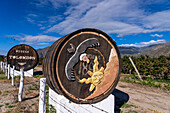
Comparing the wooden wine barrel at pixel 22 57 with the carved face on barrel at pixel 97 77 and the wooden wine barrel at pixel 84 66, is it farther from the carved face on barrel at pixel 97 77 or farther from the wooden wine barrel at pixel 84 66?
the carved face on barrel at pixel 97 77

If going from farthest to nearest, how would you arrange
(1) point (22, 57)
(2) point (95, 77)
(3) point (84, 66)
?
(1) point (22, 57) < (2) point (95, 77) < (3) point (84, 66)

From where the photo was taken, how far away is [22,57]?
9047mm

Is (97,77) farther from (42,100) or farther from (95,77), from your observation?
(42,100)

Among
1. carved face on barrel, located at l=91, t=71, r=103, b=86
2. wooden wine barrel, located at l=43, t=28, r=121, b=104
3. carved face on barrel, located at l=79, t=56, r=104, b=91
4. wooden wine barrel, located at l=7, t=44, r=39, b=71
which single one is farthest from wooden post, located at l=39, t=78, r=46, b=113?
wooden wine barrel, located at l=7, t=44, r=39, b=71

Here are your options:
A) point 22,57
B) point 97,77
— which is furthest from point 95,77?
point 22,57

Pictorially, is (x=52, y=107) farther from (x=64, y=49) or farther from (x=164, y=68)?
(x=164, y=68)

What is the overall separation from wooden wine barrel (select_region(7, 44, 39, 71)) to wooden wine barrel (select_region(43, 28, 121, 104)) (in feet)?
21.2

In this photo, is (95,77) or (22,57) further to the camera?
(22,57)

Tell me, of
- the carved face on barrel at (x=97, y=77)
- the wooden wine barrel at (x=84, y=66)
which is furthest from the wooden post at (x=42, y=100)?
the carved face on barrel at (x=97, y=77)

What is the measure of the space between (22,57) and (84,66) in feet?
25.1

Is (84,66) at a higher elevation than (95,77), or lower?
higher

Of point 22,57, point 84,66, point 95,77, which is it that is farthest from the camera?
point 22,57

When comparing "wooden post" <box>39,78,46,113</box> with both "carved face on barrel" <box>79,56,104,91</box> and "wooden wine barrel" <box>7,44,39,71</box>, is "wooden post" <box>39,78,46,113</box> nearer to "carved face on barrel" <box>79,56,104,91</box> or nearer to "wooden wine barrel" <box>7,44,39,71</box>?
"carved face on barrel" <box>79,56,104,91</box>

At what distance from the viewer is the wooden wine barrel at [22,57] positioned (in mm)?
8758
